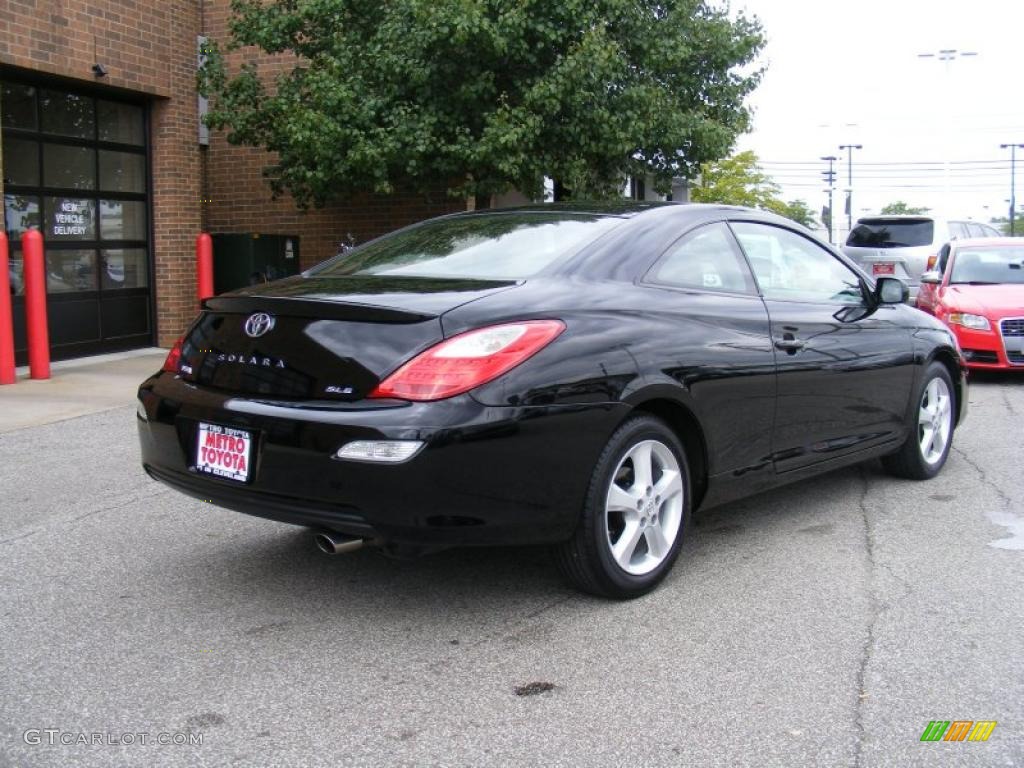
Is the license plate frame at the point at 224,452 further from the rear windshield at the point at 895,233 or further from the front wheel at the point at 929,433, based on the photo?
the rear windshield at the point at 895,233

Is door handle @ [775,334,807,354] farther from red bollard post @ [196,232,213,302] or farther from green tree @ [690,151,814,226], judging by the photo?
green tree @ [690,151,814,226]

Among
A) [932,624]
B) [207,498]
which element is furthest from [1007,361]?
[207,498]

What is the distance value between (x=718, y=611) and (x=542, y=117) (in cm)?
809

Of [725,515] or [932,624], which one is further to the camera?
[725,515]

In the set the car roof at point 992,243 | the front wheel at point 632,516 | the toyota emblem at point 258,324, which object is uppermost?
the car roof at point 992,243

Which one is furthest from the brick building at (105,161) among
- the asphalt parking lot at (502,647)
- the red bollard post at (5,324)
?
the asphalt parking lot at (502,647)

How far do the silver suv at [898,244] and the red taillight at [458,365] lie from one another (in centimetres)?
1404

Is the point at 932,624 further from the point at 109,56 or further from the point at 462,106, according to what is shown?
the point at 109,56

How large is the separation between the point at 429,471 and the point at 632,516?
38.0 inches

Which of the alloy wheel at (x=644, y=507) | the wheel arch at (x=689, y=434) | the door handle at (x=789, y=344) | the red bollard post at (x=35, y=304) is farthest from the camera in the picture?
the red bollard post at (x=35, y=304)

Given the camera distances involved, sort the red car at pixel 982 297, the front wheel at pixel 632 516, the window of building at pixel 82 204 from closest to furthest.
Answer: the front wheel at pixel 632 516, the red car at pixel 982 297, the window of building at pixel 82 204

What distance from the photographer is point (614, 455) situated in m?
3.66

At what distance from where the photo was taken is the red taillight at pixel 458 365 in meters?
3.30

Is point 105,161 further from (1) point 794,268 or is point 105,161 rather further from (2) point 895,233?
(2) point 895,233
